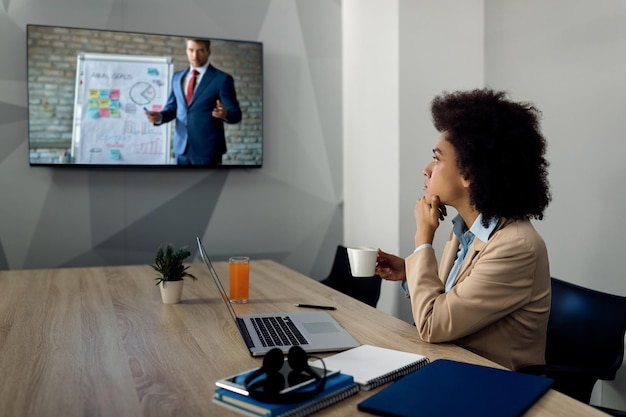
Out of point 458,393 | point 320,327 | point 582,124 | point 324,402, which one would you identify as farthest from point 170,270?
point 582,124

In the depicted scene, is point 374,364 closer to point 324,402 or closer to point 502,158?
point 324,402

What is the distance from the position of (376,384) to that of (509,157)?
0.78m

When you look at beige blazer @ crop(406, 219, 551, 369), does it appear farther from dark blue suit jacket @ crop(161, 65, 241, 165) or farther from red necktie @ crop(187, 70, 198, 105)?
red necktie @ crop(187, 70, 198, 105)

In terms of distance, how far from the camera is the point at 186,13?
359cm

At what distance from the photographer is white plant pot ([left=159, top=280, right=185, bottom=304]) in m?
1.91

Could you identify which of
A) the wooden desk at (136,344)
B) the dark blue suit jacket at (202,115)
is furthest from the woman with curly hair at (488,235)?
the dark blue suit jacket at (202,115)

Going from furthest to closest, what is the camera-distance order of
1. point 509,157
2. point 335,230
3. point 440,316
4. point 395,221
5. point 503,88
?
1. point 335,230
2. point 395,221
3. point 503,88
4. point 509,157
5. point 440,316

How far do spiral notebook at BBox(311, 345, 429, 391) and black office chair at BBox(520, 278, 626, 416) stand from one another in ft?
1.43

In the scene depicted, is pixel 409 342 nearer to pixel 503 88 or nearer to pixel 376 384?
pixel 376 384

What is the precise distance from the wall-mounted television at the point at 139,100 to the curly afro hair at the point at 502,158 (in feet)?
7.44

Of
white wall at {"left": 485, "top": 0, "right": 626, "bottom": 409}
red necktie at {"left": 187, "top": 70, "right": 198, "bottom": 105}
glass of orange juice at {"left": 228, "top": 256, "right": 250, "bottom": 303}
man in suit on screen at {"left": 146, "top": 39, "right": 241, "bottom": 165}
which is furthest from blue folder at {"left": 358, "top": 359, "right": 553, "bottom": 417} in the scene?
red necktie at {"left": 187, "top": 70, "right": 198, "bottom": 105}

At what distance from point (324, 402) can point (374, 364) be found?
235 millimetres

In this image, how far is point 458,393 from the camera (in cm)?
101

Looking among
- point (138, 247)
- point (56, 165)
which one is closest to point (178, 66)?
point (56, 165)
